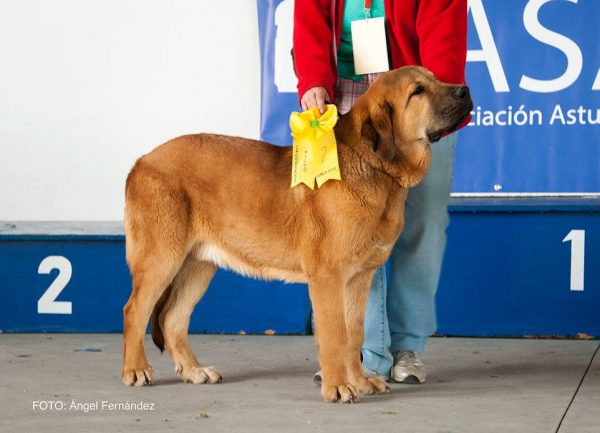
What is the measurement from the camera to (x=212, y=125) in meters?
6.17

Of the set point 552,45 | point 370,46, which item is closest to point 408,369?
point 370,46

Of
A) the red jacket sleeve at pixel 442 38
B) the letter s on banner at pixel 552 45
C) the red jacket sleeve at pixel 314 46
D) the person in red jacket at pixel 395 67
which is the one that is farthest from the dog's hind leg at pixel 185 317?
the letter s on banner at pixel 552 45

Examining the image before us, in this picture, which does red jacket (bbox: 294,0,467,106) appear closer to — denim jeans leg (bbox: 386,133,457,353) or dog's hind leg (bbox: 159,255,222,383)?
denim jeans leg (bbox: 386,133,457,353)

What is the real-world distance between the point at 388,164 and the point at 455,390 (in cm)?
98

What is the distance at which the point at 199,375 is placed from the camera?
423cm

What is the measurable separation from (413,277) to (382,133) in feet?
2.88

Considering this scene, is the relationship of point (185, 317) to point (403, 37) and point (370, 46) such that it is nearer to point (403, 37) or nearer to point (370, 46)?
point (370, 46)

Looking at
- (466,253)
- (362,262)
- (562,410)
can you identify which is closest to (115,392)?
(362,262)

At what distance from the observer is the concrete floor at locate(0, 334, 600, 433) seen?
3518 mm

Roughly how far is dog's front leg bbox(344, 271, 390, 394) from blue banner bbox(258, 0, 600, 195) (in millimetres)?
1901

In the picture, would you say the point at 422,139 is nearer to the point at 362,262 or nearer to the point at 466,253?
the point at 362,262

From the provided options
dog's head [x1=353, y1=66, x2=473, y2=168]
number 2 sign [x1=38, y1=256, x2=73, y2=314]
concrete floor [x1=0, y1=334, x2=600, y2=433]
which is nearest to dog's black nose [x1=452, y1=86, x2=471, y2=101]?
dog's head [x1=353, y1=66, x2=473, y2=168]

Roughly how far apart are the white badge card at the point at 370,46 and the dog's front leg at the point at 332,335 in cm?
97

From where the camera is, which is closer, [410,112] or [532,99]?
[410,112]
